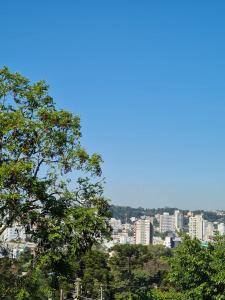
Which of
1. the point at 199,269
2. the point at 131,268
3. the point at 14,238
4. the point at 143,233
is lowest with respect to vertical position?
the point at 131,268

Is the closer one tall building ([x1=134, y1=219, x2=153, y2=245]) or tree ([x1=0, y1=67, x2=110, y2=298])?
tree ([x1=0, y1=67, x2=110, y2=298])

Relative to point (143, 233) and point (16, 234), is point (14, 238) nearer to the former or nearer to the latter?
point (16, 234)

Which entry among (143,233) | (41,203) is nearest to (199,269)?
(41,203)

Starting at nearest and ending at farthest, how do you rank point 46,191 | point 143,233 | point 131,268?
point 46,191
point 131,268
point 143,233

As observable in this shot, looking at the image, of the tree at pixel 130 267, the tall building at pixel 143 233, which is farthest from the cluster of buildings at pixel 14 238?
the tall building at pixel 143 233

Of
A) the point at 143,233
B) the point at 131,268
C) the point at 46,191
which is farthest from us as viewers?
the point at 143,233

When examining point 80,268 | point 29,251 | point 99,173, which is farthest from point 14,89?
point 80,268

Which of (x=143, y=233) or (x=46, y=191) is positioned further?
(x=143, y=233)

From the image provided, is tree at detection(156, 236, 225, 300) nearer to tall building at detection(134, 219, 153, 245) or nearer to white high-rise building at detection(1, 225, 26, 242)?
white high-rise building at detection(1, 225, 26, 242)

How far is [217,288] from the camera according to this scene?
1288 cm

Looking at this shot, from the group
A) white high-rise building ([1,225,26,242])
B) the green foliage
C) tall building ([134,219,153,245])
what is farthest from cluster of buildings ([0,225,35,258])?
tall building ([134,219,153,245])

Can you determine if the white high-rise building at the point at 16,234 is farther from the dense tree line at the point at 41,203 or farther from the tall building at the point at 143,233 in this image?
the tall building at the point at 143,233

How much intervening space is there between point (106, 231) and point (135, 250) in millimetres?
32032

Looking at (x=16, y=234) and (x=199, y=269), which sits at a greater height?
(x=16, y=234)
